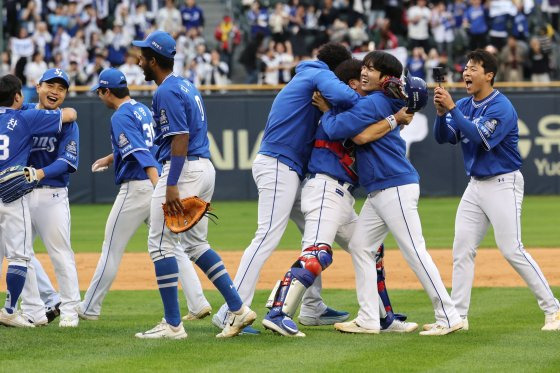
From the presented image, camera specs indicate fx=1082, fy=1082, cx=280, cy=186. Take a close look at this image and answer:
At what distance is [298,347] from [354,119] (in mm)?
1634

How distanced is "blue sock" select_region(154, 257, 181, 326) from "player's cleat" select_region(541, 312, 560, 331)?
269cm

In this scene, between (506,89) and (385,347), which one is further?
(506,89)

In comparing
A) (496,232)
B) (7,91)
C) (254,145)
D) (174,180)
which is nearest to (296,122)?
(174,180)

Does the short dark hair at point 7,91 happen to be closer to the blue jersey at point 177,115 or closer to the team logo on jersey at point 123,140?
the team logo on jersey at point 123,140

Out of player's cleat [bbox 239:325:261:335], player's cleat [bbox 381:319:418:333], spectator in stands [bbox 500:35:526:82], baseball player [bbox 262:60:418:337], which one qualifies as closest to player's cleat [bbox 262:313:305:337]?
baseball player [bbox 262:60:418:337]

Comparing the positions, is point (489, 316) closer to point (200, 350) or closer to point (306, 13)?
point (200, 350)

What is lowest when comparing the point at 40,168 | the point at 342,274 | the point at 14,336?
the point at 342,274

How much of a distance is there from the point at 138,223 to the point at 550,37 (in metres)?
16.5

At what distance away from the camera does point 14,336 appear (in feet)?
25.4

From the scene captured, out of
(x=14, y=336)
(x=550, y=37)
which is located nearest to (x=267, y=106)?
(x=550, y=37)

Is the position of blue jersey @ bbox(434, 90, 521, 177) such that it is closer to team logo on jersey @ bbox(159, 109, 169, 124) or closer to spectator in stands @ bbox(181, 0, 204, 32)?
team logo on jersey @ bbox(159, 109, 169, 124)

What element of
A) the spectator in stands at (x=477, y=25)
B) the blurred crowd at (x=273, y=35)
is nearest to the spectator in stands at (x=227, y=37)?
the blurred crowd at (x=273, y=35)

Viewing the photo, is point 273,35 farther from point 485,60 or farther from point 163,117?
point 163,117

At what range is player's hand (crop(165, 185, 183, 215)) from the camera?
23.7 ft
